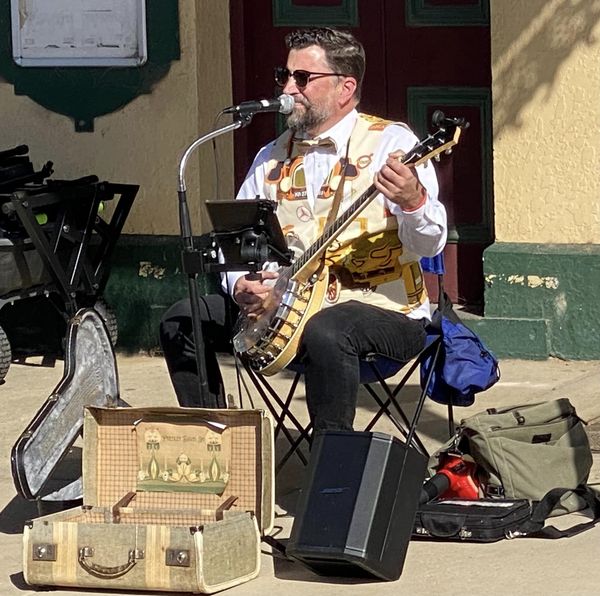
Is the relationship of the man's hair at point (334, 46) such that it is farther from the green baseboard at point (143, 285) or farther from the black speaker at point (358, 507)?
the green baseboard at point (143, 285)

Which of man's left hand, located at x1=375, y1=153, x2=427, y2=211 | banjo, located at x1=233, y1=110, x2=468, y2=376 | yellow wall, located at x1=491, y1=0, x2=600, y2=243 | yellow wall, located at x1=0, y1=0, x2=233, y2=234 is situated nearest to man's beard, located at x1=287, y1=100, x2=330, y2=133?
banjo, located at x1=233, y1=110, x2=468, y2=376

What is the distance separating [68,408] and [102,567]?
0.71 meters

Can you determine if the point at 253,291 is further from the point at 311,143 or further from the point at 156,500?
the point at 156,500

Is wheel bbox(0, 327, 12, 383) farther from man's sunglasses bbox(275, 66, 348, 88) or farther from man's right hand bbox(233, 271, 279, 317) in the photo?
man's sunglasses bbox(275, 66, 348, 88)

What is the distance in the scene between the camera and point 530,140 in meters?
6.86

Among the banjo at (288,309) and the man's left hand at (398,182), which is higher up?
the man's left hand at (398,182)

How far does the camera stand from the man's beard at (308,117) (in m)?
5.12

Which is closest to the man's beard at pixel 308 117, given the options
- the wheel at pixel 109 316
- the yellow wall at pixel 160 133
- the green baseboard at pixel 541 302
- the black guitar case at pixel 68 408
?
the black guitar case at pixel 68 408

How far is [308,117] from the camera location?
16.9ft

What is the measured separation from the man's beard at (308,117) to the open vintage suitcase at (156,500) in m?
1.04

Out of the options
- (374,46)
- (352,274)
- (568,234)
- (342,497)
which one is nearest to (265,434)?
(342,497)

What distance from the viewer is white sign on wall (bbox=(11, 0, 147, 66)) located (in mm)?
7398

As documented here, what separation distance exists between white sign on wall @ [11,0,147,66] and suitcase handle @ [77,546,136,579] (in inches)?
138

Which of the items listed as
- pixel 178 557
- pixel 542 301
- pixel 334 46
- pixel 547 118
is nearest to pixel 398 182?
pixel 334 46
